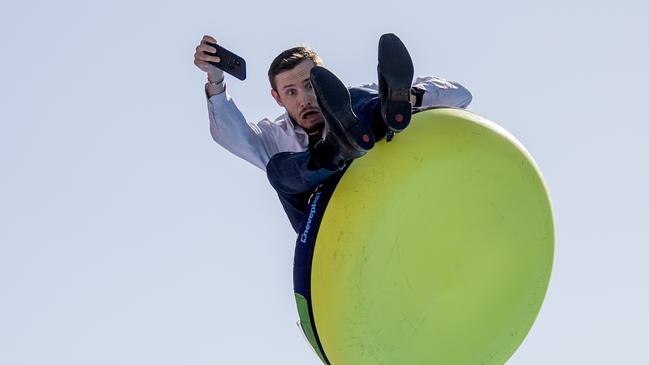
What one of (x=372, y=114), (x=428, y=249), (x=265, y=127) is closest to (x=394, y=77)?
(x=372, y=114)

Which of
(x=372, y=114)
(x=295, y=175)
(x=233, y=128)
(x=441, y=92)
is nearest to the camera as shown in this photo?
(x=372, y=114)

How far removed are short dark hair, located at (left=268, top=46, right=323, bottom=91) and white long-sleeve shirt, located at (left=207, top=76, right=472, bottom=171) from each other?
35 cm

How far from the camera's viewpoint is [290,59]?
9797mm

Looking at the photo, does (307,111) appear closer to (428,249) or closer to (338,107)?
(338,107)

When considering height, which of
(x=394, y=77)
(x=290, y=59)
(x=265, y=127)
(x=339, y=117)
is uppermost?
(x=290, y=59)

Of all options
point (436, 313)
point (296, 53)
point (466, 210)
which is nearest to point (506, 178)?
point (466, 210)

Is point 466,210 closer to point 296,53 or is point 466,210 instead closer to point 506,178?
point 506,178

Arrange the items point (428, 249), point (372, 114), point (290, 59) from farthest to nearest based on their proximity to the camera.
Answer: point (290, 59) → point (428, 249) → point (372, 114)

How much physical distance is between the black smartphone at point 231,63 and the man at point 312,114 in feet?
0.15

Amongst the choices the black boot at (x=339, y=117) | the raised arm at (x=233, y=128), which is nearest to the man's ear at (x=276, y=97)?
the raised arm at (x=233, y=128)

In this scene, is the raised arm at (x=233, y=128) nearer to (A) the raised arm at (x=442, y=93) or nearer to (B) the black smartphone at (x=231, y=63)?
(B) the black smartphone at (x=231, y=63)

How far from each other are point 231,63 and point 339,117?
1.28 m

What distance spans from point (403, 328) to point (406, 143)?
1.24 metres

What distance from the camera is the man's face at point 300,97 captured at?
9.68 metres
